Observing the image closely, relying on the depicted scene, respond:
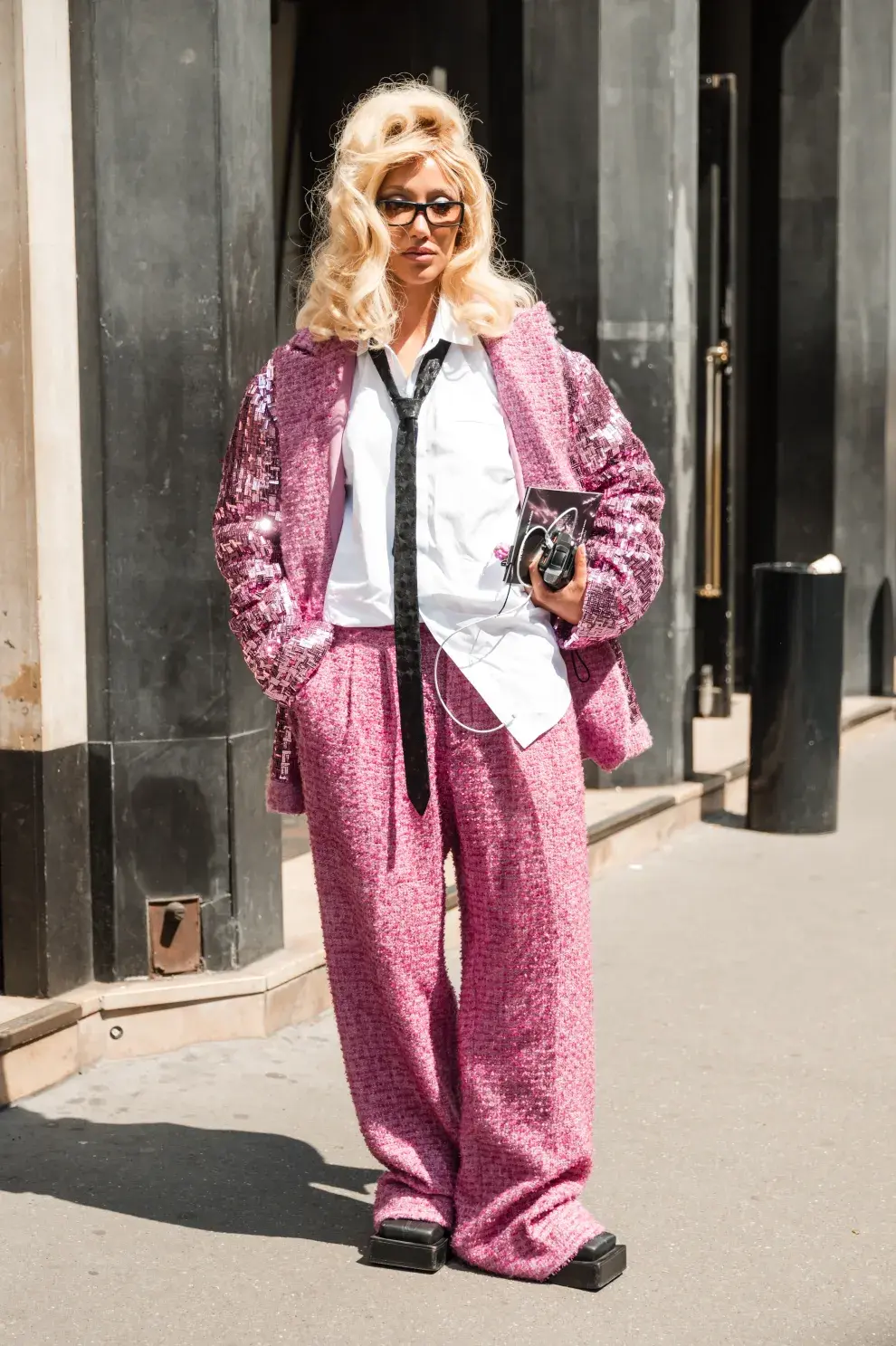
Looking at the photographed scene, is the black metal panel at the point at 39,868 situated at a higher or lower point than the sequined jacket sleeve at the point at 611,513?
lower

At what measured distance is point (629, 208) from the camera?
7516mm

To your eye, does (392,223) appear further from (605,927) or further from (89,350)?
(605,927)

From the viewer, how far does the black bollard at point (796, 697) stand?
7680mm

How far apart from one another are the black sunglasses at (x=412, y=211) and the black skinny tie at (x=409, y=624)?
35 centimetres

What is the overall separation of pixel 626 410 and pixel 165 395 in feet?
10.1

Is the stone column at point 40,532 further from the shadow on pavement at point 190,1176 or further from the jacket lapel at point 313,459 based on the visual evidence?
the jacket lapel at point 313,459

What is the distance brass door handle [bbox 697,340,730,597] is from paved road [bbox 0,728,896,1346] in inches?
154

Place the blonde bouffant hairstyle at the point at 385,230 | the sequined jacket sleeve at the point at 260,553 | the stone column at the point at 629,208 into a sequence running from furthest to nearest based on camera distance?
the stone column at the point at 629,208, the sequined jacket sleeve at the point at 260,553, the blonde bouffant hairstyle at the point at 385,230

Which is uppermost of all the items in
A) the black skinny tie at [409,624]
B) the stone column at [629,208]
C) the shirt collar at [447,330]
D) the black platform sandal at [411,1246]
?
the stone column at [629,208]

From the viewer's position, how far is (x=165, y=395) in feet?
16.2

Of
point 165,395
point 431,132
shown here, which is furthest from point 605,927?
point 431,132

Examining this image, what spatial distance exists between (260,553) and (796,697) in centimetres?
445

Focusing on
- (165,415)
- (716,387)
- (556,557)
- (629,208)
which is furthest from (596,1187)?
(716,387)

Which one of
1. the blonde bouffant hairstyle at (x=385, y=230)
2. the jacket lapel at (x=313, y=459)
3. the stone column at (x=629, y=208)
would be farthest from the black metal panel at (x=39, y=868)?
the stone column at (x=629, y=208)
